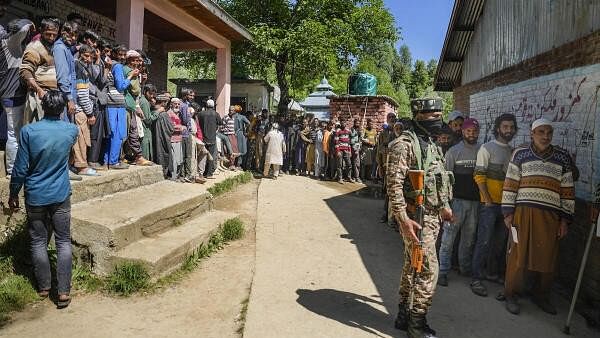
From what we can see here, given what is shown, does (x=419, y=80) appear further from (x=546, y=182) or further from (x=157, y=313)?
(x=157, y=313)

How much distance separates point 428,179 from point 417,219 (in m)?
0.33

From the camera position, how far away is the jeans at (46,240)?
3424mm

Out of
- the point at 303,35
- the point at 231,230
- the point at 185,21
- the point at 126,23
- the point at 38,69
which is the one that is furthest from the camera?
the point at 303,35

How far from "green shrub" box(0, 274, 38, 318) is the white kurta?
24.9 ft

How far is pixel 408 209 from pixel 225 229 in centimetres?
296

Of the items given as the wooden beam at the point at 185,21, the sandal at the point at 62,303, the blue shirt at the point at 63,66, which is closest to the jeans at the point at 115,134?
the blue shirt at the point at 63,66

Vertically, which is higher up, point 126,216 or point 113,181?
point 113,181

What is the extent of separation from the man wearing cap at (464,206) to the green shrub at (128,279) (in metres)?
3.09

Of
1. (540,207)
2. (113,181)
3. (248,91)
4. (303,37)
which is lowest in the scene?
(113,181)

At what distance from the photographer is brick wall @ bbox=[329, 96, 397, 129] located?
12695 millimetres

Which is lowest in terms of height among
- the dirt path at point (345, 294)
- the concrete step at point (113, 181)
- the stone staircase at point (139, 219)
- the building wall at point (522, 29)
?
the dirt path at point (345, 294)

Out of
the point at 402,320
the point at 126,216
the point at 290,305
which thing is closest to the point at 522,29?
the point at 402,320

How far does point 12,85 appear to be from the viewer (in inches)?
167

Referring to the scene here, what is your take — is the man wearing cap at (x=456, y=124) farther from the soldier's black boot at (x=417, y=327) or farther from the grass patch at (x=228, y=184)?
the grass patch at (x=228, y=184)
